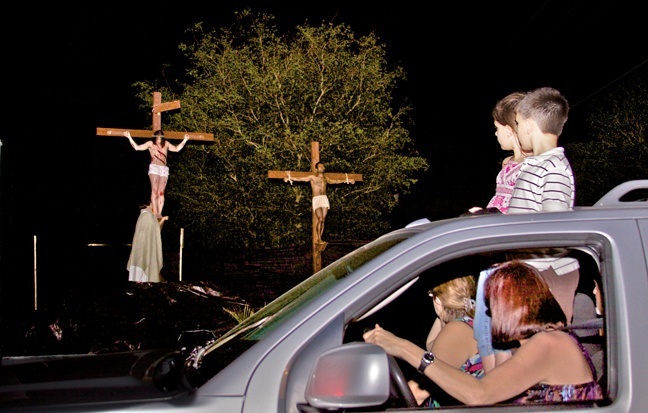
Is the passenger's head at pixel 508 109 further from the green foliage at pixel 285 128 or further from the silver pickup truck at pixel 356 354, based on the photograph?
the green foliage at pixel 285 128

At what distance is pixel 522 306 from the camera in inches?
87.9

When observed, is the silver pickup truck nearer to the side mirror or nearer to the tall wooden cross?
the side mirror

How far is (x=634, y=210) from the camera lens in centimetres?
207

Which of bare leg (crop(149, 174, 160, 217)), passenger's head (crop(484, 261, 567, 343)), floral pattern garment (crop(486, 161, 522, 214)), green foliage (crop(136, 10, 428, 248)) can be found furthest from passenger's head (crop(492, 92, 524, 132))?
green foliage (crop(136, 10, 428, 248))

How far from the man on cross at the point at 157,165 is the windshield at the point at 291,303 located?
1079 centimetres

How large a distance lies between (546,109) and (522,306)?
4.01ft

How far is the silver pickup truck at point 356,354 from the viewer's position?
1.80 m

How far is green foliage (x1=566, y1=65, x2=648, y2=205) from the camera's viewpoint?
85.6 ft

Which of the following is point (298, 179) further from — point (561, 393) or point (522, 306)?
point (561, 393)

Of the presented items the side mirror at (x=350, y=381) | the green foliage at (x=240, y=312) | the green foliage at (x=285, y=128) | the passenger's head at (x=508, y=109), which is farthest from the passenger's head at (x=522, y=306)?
the green foliage at (x=285, y=128)

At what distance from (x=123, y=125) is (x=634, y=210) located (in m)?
29.3

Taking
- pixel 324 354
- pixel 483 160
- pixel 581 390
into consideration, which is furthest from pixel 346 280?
pixel 483 160

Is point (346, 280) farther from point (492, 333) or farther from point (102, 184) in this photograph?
point (102, 184)

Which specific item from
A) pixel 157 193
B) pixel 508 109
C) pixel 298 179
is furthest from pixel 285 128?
pixel 508 109
